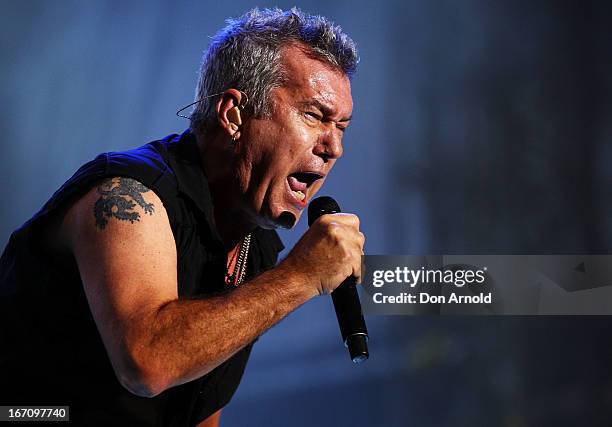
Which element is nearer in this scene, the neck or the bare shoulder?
the bare shoulder

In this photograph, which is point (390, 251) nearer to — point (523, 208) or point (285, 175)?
point (523, 208)

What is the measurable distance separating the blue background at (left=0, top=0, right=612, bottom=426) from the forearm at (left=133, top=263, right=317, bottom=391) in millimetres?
1571

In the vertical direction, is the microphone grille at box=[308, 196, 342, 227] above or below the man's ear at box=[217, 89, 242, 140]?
below

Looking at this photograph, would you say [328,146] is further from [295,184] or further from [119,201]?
[119,201]

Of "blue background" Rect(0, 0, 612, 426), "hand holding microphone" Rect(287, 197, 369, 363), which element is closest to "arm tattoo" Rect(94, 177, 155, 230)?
"hand holding microphone" Rect(287, 197, 369, 363)

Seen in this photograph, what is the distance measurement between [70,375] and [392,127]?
1.93m

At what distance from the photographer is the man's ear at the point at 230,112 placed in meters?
1.62

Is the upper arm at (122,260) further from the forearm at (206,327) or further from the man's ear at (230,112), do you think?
the man's ear at (230,112)

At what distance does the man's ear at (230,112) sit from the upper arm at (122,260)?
15.8 inches

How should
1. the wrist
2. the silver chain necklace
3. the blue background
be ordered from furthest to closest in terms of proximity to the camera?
the blue background, the silver chain necklace, the wrist

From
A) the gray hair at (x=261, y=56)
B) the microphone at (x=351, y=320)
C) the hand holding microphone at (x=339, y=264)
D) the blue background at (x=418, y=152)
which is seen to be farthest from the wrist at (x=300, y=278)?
the blue background at (x=418, y=152)

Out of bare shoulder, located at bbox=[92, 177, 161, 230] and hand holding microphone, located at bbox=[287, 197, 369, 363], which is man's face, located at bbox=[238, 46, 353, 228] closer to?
hand holding microphone, located at bbox=[287, 197, 369, 363]

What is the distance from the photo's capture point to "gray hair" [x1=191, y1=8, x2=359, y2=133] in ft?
5.34

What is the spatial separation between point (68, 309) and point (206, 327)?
1.10 feet
